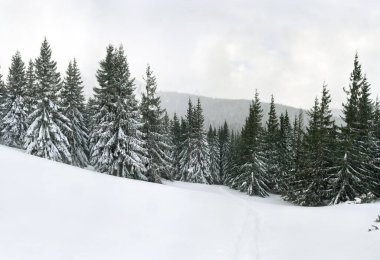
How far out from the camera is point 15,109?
41125mm

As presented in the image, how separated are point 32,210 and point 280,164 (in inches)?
1539

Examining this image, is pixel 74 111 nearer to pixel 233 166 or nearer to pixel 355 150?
pixel 233 166

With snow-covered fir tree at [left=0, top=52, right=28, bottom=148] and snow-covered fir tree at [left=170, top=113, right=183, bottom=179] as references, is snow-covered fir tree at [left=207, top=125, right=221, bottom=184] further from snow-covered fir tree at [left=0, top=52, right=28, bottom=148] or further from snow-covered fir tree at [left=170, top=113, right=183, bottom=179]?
snow-covered fir tree at [left=0, top=52, right=28, bottom=148]

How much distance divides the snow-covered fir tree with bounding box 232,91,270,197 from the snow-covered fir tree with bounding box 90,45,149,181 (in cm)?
1546

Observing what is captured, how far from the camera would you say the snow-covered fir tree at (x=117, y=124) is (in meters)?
30.9

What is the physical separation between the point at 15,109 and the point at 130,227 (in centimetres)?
3620

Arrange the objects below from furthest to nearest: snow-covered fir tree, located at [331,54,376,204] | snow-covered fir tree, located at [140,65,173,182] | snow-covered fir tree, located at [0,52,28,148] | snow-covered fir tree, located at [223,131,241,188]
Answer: snow-covered fir tree, located at [223,131,241,188] → snow-covered fir tree, located at [0,52,28,148] → snow-covered fir tree, located at [140,65,173,182] → snow-covered fir tree, located at [331,54,376,204]

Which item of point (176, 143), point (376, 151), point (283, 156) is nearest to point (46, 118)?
point (283, 156)

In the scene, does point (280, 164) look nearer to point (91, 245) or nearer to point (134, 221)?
point (134, 221)

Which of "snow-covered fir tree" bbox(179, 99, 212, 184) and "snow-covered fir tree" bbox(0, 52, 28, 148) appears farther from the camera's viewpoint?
"snow-covered fir tree" bbox(179, 99, 212, 184)

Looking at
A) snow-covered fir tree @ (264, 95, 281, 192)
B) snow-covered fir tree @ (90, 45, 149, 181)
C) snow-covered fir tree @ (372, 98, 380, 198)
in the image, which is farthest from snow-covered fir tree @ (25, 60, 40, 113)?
snow-covered fir tree @ (372, 98, 380, 198)

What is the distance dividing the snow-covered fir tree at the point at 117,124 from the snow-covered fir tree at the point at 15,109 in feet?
49.5

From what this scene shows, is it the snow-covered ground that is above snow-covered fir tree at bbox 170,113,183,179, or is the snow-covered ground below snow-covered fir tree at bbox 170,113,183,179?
below

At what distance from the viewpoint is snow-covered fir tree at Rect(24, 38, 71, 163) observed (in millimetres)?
32469
